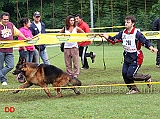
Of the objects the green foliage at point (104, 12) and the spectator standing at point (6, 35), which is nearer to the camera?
the spectator standing at point (6, 35)

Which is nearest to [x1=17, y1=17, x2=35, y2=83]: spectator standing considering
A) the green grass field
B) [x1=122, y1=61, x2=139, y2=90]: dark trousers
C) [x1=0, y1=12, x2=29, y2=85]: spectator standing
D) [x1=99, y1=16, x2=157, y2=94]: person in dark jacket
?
[x1=0, y1=12, x2=29, y2=85]: spectator standing

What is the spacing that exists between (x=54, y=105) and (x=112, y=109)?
1.08 meters

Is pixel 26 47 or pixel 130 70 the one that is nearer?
pixel 130 70

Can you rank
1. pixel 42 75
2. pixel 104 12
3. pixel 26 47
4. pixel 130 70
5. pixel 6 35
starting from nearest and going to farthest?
pixel 42 75
pixel 130 70
pixel 6 35
pixel 26 47
pixel 104 12

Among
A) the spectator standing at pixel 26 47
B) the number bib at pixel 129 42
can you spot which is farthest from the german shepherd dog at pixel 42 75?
the spectator standing at pixel 26 47

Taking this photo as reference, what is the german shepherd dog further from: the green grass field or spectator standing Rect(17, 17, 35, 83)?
spectator standing Rect(17, 17, 35, 83)

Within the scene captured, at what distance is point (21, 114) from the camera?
25.0 ft

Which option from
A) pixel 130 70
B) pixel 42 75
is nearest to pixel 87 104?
pixel 42 75

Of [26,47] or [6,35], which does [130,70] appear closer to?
[6,35]

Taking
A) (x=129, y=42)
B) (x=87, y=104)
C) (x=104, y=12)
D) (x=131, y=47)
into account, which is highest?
(x=129, y=42)

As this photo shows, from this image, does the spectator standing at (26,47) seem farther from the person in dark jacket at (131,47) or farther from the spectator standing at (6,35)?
the person in dark jacket at (131,47)

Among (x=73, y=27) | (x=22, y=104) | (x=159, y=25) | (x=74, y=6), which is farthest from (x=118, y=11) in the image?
(x=22, y=104)

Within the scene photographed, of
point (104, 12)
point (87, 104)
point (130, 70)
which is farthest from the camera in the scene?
point (104, 12)

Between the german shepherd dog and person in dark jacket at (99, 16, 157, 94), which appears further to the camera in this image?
person in dark jacket at (99, 16, 157, 94)
